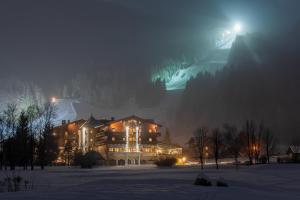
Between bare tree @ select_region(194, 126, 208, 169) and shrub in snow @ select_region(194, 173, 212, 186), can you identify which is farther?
bare tree @ select_region(194, 126, 208, 169)

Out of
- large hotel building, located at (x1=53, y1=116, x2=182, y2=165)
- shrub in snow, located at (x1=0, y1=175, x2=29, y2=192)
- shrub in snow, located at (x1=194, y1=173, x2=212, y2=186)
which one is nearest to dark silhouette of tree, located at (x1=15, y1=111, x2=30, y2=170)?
large hotel building, located at (x1=53, y1=116, x2=182, y2=165)

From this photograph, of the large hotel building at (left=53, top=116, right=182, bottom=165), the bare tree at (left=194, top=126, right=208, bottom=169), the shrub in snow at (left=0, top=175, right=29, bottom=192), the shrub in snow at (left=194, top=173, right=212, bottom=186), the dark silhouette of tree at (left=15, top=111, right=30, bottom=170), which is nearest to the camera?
the shrub in snow at (left=0, top=175, right=29, bottom=192)

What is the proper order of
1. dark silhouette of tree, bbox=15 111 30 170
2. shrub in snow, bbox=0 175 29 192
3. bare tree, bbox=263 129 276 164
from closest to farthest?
shrub in snow, bbox=0 175 29 192, dark silhouette of tree, bbox=15 111 30 170, bare tree, bbox=263 129 276 164

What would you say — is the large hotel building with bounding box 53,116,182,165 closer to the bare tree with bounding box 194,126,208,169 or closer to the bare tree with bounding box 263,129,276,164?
the bare tree with bounding box 194,126,208,169

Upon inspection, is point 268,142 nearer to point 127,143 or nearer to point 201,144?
point 201,144

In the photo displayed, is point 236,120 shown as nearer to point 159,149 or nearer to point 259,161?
point 159,149

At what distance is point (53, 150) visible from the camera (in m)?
111

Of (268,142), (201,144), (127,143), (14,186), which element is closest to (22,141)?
(201,144)

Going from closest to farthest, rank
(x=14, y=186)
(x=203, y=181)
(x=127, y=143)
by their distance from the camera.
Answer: (x=14, y=186)
(x=203, y=181)
(x=127, y=143)

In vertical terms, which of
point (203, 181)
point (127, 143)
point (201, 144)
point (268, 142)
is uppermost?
point (127, 143)

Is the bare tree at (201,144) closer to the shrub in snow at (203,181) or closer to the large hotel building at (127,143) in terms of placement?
the large hotel building at (127,143)

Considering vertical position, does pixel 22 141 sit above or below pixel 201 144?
above

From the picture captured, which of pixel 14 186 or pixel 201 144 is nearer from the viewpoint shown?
pixel 14 186

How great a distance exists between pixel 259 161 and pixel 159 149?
39.5 meters
